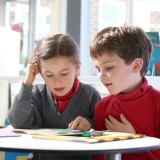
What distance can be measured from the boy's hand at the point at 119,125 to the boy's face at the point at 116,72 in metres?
0.11

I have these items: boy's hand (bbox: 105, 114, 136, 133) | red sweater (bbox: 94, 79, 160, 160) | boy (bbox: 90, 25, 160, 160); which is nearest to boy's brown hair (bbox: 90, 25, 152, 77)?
boy (bbox: 90, 25, 160, 160)

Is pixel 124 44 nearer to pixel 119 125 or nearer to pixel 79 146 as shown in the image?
pixel 119 125

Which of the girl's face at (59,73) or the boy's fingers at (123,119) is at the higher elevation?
the girl's face at (59,73)

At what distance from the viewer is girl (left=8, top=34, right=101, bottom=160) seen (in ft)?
5.07

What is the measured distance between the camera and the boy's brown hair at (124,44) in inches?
57.6

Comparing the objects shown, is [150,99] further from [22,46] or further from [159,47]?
[22,46]

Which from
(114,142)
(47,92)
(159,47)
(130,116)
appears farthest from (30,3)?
(114,142)

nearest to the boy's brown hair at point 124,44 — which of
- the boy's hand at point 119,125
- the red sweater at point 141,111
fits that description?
the red sweater at point 141,111

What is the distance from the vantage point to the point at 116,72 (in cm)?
144

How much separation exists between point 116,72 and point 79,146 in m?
0.51

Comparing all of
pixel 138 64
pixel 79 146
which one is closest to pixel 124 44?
pixel 138 64

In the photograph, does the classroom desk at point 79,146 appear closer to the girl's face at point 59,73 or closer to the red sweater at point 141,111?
the red sweater at point 141,111

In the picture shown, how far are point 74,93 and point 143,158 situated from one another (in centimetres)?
44

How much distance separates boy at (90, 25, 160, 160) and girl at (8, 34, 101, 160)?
0.42 ft
